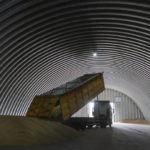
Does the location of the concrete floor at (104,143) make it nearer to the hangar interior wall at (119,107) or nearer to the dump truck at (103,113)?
the dump truck at (103,113)

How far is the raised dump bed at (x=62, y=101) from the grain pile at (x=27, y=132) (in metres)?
2.58

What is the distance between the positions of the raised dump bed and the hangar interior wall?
19119 millimetres

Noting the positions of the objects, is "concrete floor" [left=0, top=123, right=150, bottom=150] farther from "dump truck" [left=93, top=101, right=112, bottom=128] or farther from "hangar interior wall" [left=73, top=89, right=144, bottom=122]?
"hangar interior wall" [left=73, top=89, right=144, bottom=122]

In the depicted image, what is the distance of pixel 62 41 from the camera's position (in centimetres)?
1531

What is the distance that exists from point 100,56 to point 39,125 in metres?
11.6

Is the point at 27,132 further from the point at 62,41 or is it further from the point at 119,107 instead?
the point at 119,107

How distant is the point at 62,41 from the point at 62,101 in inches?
175

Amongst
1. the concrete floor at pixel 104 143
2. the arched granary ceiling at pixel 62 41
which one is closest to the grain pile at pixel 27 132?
the concrete floor at pixel 104 143

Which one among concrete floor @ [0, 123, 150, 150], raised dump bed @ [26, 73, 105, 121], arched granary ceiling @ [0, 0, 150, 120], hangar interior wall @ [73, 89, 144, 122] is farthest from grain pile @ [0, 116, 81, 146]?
hangar interior wall @ [73, 89, 144, 122]

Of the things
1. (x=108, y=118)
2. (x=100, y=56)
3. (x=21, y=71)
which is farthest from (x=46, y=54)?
(x=108, y=118)

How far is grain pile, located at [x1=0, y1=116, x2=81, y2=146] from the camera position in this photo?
7678mm

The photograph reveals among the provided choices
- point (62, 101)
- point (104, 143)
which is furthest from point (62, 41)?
point (104, 143)

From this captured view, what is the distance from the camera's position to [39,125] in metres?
9.91

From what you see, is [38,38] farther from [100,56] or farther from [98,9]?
[100,56]
